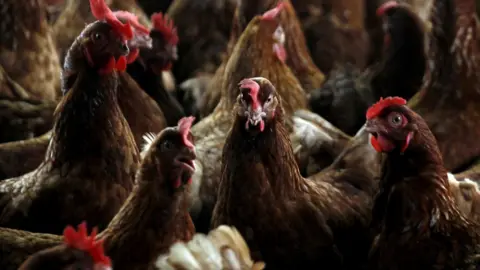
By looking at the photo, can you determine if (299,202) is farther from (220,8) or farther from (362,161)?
(220,8)

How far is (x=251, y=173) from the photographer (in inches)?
114

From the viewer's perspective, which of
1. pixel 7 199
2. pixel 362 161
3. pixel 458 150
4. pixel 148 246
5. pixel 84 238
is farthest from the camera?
pixel 458 150

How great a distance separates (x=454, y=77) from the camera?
3760 mm

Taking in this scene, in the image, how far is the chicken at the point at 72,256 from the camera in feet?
7.22

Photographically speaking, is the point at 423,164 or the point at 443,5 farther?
the point at 443,5

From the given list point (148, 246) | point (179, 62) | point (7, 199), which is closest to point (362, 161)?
point (148, 246)

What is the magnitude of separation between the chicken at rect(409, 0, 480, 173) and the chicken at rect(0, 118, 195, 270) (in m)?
1.45

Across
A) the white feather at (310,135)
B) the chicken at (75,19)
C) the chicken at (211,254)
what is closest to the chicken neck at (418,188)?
the chicken at (211,254)

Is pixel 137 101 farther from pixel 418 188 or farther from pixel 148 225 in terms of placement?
pixel 418 188

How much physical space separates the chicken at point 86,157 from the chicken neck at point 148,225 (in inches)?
16.0

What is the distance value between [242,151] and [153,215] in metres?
0.42

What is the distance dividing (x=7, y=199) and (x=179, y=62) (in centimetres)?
202

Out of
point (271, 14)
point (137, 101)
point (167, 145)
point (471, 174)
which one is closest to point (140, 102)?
point (137, 101)

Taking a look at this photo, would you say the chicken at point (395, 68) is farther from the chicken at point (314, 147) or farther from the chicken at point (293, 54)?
the chicken at point (314, 147)
